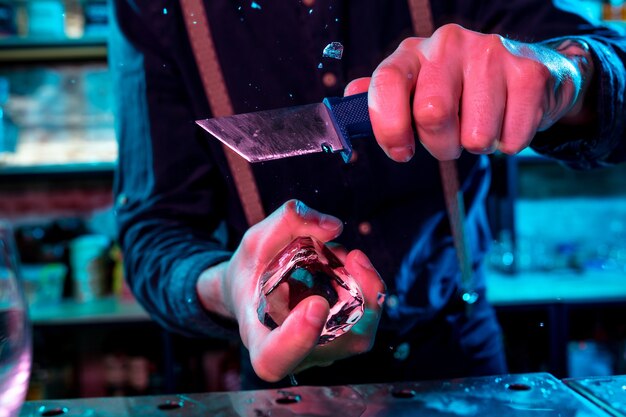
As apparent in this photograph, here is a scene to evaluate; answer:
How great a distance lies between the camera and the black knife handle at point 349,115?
337 millimetres

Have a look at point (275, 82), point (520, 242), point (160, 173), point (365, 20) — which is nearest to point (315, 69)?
point (275, 82)

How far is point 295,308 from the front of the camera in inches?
13.0

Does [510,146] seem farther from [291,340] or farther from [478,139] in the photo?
[291,340]

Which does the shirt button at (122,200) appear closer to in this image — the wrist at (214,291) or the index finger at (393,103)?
the wrist at (214,291)

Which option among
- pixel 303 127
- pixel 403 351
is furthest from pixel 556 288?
pixel 303 127

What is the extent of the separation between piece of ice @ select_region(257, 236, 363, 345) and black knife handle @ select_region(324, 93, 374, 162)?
6cm

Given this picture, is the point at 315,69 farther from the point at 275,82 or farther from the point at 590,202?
the point at 590,202

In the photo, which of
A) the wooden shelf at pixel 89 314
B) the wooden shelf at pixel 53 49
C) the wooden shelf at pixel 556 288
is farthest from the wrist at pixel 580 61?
the wooden shelf at pixel 53 49

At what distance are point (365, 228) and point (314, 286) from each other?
0.09 meters

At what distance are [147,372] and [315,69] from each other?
1.45 meters

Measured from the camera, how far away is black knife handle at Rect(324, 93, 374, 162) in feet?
1.10

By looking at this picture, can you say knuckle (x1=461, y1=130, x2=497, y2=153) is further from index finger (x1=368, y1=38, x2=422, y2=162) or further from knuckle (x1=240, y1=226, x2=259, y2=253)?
knuckle (x1=240, y1=226, x2=259, y2=253)

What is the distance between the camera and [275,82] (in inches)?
13.7

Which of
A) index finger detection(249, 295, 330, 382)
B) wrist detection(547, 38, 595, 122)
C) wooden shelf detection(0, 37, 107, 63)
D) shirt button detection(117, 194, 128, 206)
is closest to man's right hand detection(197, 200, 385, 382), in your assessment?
index finger detection(249, 295, 330, 382)
